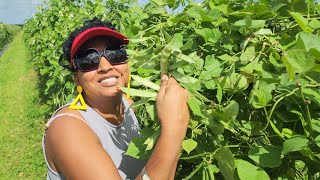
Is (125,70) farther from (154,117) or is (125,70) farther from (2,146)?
(2,146)

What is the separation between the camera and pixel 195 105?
1236 mm

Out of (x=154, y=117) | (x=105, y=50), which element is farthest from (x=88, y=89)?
(x=154, y=117)

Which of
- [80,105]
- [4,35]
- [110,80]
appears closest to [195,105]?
[110,80]

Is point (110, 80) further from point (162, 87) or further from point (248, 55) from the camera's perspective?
point (248, 55)

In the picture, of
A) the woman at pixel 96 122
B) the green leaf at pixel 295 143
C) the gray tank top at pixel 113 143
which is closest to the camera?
the green leaf at pixel 295 143

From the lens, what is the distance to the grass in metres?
6.42

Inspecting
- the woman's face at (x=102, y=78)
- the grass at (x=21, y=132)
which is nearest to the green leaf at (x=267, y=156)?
the woman's face at (x=102, y=78)

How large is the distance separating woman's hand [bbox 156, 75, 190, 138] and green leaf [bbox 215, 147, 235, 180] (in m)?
0.21

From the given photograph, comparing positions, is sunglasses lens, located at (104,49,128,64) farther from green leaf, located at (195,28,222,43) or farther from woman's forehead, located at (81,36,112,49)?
green leaf, located at (195,28,222,43)

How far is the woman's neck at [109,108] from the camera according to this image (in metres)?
2.15

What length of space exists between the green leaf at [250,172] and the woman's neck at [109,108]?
3.54 ft

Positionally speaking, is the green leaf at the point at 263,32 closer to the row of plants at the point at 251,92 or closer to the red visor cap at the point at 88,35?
the row of plants at the point at 251,92

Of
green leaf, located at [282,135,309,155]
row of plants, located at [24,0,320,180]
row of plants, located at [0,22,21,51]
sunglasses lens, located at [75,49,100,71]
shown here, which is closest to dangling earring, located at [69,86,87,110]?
sunglasses lens, located at [75,49,100,71]

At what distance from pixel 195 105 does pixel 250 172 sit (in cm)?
24
